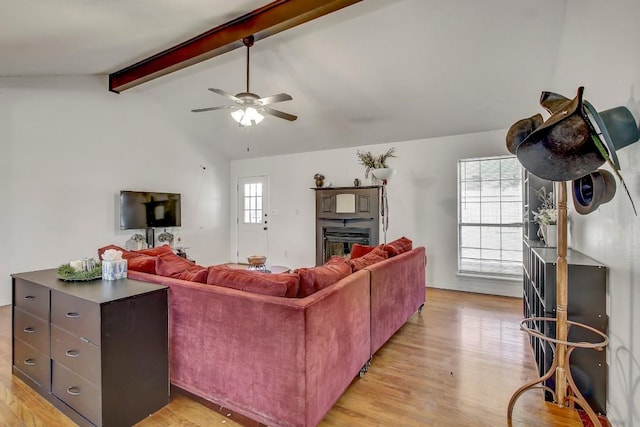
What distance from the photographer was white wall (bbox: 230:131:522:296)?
495 centimetres

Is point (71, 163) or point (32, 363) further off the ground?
point (71, 163)

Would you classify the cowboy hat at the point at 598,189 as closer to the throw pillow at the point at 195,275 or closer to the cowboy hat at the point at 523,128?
the cowboy hat at the point at 523,128

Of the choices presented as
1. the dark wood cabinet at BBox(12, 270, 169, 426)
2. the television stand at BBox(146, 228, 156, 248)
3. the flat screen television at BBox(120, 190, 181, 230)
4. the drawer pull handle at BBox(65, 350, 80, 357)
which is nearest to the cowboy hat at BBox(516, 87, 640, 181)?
the dark wood cabinet at BBox(12, 270, 169, 426)

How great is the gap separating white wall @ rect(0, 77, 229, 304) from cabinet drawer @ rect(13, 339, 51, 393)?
2482mm

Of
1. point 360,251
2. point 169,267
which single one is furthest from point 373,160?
point 169,267

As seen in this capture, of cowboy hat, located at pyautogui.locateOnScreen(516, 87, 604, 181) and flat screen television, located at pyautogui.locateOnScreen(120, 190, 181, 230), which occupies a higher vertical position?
cowboy hat, located at pyautogui.locateOnScreen(516, 87, 604, 181)

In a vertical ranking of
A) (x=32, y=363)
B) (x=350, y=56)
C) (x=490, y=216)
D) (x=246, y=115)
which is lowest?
(x=32, y=363)

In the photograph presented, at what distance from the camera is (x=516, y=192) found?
15.3 ft

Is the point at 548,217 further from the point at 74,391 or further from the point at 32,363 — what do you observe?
the point at 32,363

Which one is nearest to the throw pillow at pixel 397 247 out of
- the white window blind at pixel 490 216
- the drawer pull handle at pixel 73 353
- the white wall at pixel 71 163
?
the white window blind at pixel 490 216

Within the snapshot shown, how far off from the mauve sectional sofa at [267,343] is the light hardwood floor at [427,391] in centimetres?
14

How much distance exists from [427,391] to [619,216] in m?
1.59

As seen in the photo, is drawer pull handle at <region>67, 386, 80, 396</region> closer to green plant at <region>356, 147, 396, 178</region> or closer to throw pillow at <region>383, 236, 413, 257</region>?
throw pillow at <region>383, 236, 413, 257</region>

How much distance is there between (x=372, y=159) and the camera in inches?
212
